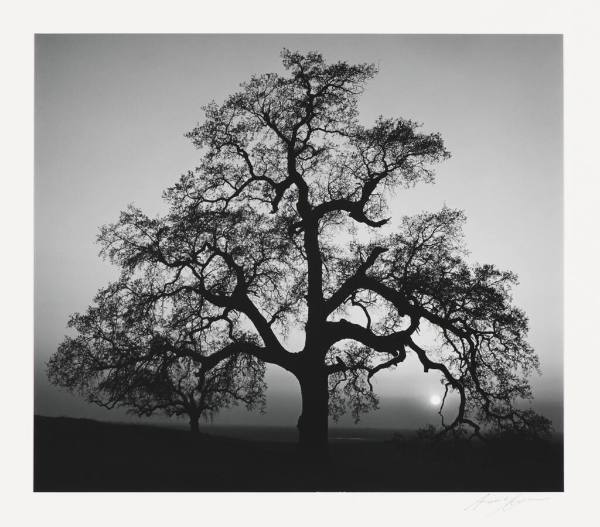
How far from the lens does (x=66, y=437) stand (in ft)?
28.8

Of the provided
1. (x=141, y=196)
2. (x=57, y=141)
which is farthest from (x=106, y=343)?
(x=57, y=141)

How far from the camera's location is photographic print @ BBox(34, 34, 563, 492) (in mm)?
8781

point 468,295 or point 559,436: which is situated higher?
point 468,295

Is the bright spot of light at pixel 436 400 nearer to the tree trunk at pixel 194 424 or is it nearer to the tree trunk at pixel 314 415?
the tree trunk at pixel 314 415

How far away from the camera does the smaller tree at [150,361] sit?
9.02 meters

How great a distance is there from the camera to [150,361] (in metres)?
9.16
